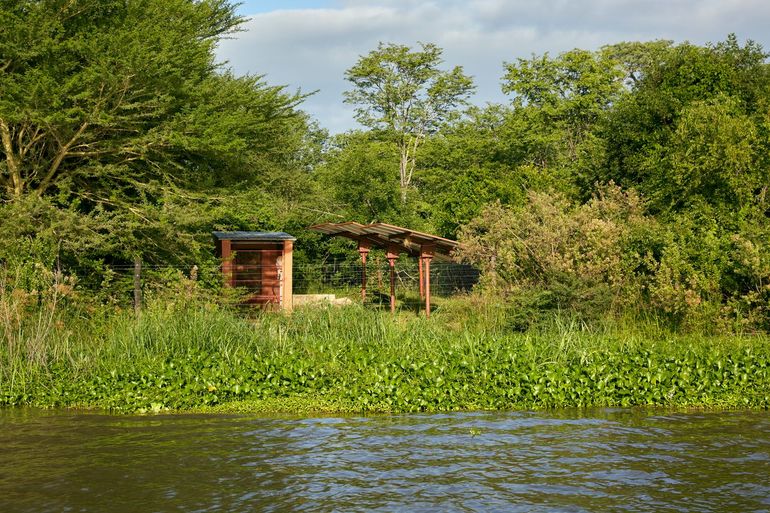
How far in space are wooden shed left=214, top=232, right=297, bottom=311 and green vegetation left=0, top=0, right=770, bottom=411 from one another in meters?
1.34

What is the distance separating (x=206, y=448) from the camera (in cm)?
975

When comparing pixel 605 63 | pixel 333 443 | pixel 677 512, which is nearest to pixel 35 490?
pixel 333 443

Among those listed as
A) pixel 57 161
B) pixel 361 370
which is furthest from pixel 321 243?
pixel 361 370

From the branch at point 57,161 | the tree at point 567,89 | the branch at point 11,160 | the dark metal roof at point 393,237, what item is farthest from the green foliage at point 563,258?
the tree at point 567,89

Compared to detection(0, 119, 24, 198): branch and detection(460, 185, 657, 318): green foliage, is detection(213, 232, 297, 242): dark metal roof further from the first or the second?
detection(460, 185, 657, 318): green foliage

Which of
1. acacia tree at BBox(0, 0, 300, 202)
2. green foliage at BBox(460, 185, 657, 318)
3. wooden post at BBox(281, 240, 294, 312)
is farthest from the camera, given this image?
wooden post at BBox(281, 240, 294, 312)

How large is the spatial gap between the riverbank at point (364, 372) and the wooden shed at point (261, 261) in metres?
10.9

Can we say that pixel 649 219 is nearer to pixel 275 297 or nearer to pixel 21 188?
pixel 275 297

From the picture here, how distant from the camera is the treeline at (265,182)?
16.1 m

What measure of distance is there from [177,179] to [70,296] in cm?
622

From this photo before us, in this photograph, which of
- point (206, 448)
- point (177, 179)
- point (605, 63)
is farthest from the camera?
point (605, 63)

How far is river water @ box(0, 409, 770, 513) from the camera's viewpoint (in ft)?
25.4

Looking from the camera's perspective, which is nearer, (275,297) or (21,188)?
(21,188)

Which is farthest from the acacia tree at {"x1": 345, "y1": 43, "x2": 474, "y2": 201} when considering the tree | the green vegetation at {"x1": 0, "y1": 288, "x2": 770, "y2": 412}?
the green vegetation at {"x1": 0, "y1": 288, "x2": 770, "y2": 412}
